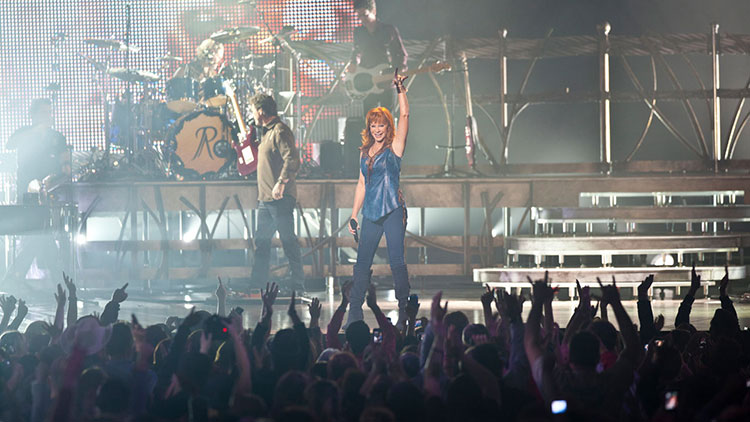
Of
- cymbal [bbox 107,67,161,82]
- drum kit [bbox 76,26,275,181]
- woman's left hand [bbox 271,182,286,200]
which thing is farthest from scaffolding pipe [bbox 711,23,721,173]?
cymbal [bbox 107,67,161,82]

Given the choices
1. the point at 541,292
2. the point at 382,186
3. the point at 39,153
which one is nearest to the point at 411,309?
the point at 541,292

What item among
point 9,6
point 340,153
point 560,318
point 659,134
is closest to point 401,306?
point 560,318

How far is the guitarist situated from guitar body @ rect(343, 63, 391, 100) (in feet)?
0.26

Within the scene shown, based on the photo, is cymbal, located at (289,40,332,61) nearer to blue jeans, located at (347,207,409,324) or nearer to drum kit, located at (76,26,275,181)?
drum kit, located at (76,26,275,181)

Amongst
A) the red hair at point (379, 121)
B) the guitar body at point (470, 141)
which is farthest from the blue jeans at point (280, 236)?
the guitar body at point (470, 141)

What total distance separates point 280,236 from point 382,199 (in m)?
2.78

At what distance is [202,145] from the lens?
1126 cm

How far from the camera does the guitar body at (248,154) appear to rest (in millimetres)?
10266

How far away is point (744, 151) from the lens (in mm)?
13648

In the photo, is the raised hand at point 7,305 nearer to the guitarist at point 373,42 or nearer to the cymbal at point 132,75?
the guitarist at point 373,42

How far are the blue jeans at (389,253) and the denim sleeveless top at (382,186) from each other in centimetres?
5

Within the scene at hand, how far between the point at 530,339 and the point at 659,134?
435 inches

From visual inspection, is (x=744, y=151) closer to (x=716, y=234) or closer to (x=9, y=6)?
(x=716, y=234)

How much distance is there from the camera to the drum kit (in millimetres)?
11258
